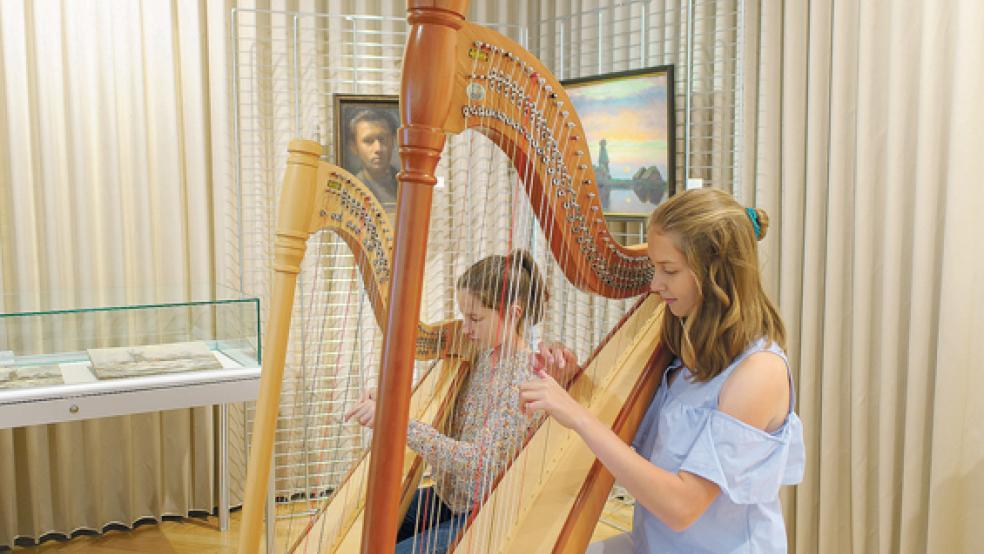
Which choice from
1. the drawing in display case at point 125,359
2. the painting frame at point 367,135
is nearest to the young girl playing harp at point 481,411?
the drawing in display case at point 125,359

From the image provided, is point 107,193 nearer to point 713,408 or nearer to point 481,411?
point 481,411

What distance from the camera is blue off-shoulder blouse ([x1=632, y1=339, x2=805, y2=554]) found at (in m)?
1.36

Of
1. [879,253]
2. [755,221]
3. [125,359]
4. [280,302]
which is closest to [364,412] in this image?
[280,302]

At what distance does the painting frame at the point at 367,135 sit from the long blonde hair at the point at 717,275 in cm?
195

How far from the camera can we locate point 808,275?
8.82 feet

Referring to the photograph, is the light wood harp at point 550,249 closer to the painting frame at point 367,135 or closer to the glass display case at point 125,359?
the glass display case at point 125,359

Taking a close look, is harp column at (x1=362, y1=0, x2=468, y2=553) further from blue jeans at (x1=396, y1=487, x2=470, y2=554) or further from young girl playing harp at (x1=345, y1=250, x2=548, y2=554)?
blue jeans at (x1=396, y1=487, x2=470, y2=554)

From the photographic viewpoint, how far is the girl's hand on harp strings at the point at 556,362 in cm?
164

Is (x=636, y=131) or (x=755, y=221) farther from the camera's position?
(x=636, y=131)

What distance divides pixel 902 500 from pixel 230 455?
2.51m

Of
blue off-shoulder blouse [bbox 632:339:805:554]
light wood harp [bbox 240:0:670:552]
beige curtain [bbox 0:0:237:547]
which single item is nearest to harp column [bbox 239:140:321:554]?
light wood harp [bbox 240:0:670:552]

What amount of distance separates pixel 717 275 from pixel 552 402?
1.26ft

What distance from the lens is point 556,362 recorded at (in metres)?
1.65

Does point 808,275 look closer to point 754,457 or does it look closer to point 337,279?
point 754,457
